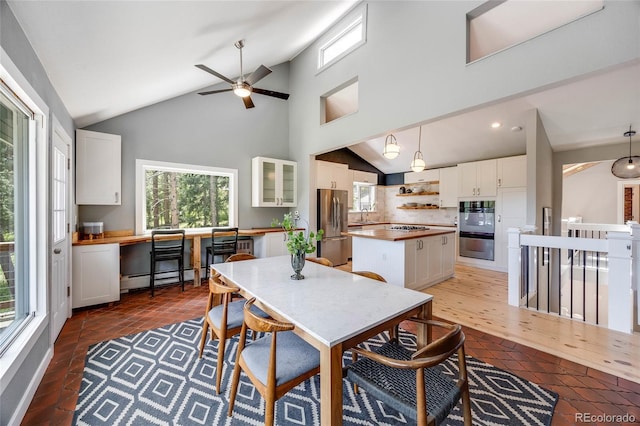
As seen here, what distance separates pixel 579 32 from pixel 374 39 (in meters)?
2.28

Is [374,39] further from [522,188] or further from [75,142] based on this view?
[75,142]

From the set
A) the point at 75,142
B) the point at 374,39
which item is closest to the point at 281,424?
the point at 75,142

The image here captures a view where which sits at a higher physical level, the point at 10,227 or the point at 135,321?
the point at 10,227

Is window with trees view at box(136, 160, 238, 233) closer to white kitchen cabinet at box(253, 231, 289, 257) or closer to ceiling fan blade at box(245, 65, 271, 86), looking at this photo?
white kitchen cabinet at box(253, 231, 289, 257)

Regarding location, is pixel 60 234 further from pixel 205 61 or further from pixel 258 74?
pixel 258 74

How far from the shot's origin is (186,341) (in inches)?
94.3

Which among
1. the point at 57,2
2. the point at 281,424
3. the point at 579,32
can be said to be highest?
the point at 579,32

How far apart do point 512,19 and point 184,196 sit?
518 centimetres

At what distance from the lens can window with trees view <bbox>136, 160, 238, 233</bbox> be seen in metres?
4.10

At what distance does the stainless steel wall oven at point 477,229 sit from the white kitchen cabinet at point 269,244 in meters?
3.82

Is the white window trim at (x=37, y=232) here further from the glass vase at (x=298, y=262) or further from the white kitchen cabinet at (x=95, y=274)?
the glass vase at (x=298, y=262)

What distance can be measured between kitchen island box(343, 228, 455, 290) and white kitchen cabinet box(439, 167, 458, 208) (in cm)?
169

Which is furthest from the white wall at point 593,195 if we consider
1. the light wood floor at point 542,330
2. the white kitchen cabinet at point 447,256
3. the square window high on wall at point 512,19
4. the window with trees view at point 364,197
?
the square window high on wall at point 512,19

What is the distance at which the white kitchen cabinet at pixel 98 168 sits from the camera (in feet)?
10.9
